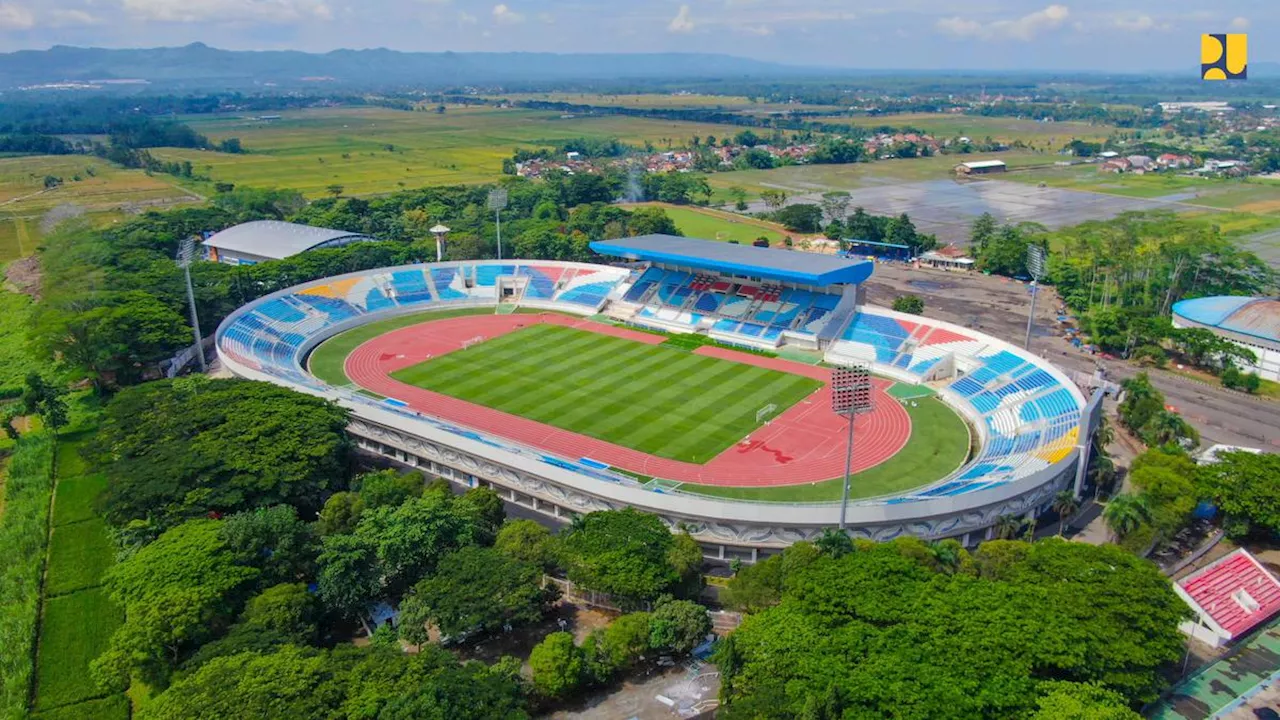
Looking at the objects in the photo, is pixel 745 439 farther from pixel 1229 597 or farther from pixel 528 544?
pixel 1229 597

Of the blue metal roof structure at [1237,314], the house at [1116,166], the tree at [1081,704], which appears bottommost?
the tree at [1081,704]

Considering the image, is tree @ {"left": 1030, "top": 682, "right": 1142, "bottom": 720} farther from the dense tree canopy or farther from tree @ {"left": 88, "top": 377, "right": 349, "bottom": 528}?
tree @ {"left": 88, "top": 377, "right": 349, "bottom": 528}

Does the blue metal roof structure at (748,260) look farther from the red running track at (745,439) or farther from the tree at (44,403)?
the tree at (44,403)

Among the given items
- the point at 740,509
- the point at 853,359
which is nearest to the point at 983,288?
the point at 853,359

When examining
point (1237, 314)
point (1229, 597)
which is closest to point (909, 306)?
point (1237, 314)

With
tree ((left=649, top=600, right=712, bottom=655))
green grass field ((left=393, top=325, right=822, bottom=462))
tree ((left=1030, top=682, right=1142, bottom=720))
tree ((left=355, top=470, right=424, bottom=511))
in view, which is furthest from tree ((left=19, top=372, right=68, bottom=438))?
tree ((left=1030, top=682, right=1142, bottom=720))

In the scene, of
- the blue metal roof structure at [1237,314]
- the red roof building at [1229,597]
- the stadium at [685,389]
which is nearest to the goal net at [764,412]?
the stadium at [685,389]
